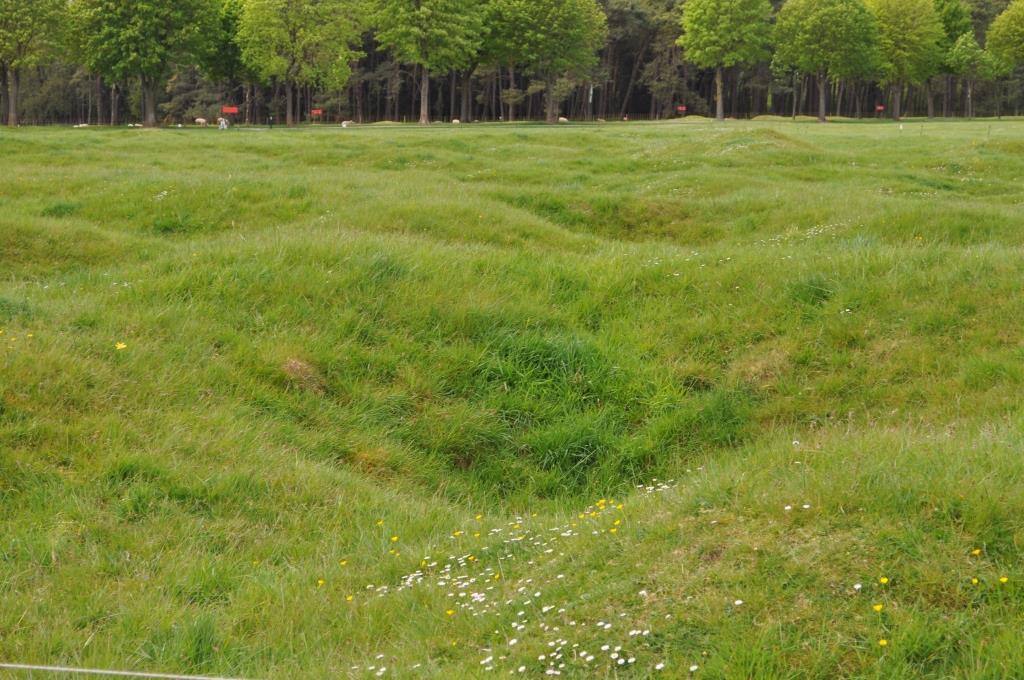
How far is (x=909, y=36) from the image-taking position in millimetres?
71188

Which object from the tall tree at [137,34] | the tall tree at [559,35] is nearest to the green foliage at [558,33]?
the tall tree at [559,35]

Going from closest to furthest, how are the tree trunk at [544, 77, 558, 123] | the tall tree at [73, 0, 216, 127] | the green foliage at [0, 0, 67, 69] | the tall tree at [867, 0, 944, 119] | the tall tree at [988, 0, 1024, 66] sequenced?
the tall tree at [73, 0, 216, 127]
the green foliage at [0, 0, 67, 69]
the tree trunk at [544, 77, 558, 123]
the tall tree at [867, 0, 944, 119]
the tall tree at [988, 0, 1024, 66]

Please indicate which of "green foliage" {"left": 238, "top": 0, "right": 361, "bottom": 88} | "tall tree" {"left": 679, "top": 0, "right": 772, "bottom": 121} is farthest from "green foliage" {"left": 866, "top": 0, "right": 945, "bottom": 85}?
"green foliage" {"left": 238, "top": 0, "right": 361, "bottom": 88}

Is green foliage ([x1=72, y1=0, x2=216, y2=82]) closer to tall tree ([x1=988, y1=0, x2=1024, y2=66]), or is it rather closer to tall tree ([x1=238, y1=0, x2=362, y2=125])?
tall tree ([x1=238, y1=0, x2=362, y2=125])

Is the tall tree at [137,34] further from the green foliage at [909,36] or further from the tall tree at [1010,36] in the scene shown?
the tall tree at [1010,36]

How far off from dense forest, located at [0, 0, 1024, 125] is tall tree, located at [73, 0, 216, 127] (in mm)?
126

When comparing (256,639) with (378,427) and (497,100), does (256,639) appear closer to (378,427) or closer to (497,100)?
(378,427)

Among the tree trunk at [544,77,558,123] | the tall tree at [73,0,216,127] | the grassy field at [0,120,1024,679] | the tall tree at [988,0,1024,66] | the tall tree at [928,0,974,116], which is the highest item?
the tall tree at [928,0,974,116]

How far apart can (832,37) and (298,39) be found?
3746 centimetres

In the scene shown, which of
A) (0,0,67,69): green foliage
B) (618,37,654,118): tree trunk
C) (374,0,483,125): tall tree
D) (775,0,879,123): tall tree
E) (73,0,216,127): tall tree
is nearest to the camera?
(73,0,216,127): tall tree

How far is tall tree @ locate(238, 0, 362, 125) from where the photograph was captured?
61.3 meters

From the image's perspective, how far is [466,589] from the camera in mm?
4918

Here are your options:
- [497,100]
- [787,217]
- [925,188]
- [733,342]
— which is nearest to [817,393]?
[733,342]

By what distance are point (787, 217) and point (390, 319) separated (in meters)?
8.89
